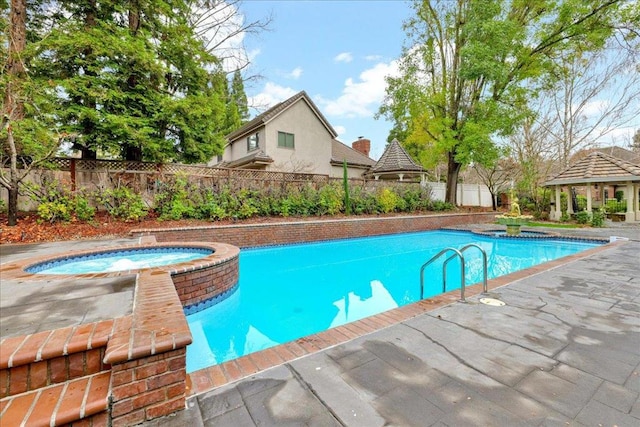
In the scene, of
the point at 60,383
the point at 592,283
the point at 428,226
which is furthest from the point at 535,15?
the point at 60,383

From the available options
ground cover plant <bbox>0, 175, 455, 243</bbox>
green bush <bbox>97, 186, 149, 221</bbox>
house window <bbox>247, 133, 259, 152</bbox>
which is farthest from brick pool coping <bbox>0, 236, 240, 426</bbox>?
house window <bbox>247, 133, 259, 152</bbox>

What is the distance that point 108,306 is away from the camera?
8.67 ft

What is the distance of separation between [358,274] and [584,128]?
2136 cm

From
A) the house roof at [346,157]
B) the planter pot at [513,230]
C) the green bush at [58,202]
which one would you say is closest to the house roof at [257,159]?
the house roof at [346,157]

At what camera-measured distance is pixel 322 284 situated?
6.57 m

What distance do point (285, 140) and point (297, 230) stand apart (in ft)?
32.0

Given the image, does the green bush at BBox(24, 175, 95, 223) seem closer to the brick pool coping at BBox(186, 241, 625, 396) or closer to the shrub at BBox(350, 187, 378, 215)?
the brick pool coping at BBox(186, 241, 625, 396)

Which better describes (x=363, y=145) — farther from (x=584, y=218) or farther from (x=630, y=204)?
(x=630, y=204)

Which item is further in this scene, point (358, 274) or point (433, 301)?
point (358, 274)

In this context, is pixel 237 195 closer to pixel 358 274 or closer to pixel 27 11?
pixel 358 274

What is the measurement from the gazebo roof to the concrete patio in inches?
Result: 601

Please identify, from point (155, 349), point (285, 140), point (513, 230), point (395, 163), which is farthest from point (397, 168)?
point (155, 349)

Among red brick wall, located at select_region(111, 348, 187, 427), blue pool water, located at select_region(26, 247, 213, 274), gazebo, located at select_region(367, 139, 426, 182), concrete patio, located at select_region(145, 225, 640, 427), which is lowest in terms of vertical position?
concrete patio, located at select_region(145, 225, 640, 427)

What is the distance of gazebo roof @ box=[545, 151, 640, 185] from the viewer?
1384 centimetres
